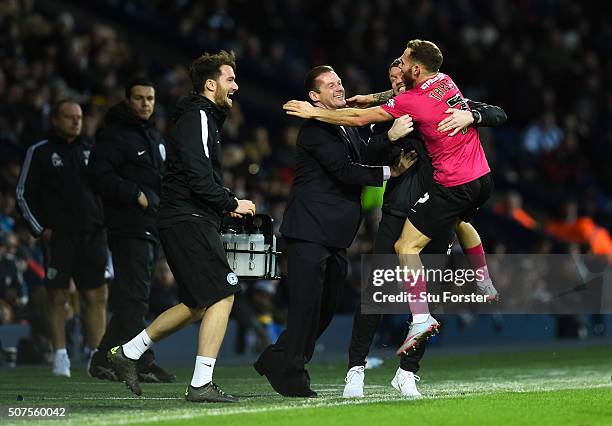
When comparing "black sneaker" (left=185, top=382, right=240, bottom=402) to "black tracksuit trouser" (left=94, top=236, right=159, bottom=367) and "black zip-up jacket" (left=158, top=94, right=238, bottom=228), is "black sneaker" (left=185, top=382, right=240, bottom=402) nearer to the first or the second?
"black zip-up jacket" (left=158, top=94, right=238, bottom=228)

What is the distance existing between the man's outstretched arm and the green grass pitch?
180cm

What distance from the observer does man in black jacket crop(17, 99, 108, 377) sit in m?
12.3

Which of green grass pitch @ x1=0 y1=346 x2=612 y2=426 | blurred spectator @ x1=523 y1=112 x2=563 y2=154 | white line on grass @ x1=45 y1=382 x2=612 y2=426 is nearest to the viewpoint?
white line on grass @ x1=45 y1=382 x2=612 y2=426

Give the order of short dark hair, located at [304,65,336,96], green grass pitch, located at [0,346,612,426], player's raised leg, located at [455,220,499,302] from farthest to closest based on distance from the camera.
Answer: player's raised leg, located at [455,220,499,302], short dark hair, located at [304,65,336,96], green grass pitch, located at [0,346,612,426]

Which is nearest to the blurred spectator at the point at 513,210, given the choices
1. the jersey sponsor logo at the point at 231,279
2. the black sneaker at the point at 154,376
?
Answer: the black sneaker at the point at 154,376

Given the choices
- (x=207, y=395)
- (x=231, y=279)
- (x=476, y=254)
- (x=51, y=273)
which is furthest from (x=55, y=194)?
(x=476, y=254)

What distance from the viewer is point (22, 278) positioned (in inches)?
553

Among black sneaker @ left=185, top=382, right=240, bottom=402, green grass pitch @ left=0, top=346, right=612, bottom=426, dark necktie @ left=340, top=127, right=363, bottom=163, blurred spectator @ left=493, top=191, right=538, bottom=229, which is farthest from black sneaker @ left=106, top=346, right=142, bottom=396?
blurred spectator @ left=493, top=191, right=538, bottom=229

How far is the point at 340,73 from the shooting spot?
22.0m

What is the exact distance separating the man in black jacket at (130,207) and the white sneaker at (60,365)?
0.59 metres

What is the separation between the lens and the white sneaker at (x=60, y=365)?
12211 mm

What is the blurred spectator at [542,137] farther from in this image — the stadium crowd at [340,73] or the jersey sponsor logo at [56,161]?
the jersey sponsor logo at [56,161]

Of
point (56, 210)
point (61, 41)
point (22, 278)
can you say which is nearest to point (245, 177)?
point (61, 41)

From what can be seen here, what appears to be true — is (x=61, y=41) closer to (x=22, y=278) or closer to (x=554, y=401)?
(x=22, y=278)
